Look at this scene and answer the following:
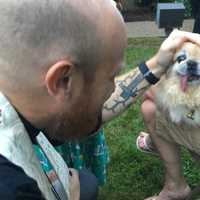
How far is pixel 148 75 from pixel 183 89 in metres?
0.16

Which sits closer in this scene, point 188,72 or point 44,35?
point 44,35

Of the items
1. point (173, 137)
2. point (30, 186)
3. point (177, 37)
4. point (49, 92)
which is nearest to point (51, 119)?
point (49, 92)

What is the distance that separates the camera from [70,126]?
52.4 inches

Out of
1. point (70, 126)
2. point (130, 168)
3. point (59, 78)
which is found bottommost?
point (130, 168)

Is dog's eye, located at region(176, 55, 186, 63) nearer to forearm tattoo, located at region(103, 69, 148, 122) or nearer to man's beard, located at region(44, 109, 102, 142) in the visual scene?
forearm tattoo, located at region(103, 69, 148, 122)

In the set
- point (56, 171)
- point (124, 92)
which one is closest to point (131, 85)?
Answer: point (124, 92)

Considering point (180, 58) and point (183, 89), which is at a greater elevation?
point (180, 58)

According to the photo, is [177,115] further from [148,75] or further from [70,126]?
[70,126]

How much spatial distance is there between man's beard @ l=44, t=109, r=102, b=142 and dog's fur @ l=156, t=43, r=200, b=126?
2.81ft

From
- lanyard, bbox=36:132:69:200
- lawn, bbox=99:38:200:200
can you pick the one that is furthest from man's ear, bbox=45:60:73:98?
lawn, bbox=99:38:200:200

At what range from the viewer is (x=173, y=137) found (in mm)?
2463

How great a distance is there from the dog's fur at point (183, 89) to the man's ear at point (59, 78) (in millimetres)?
1018

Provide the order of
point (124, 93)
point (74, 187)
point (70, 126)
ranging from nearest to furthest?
point (70, 126), point (74, 187), point (124, 93)

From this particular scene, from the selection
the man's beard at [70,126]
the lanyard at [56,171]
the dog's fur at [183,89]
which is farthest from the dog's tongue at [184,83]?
the man's beard at [70,126]
